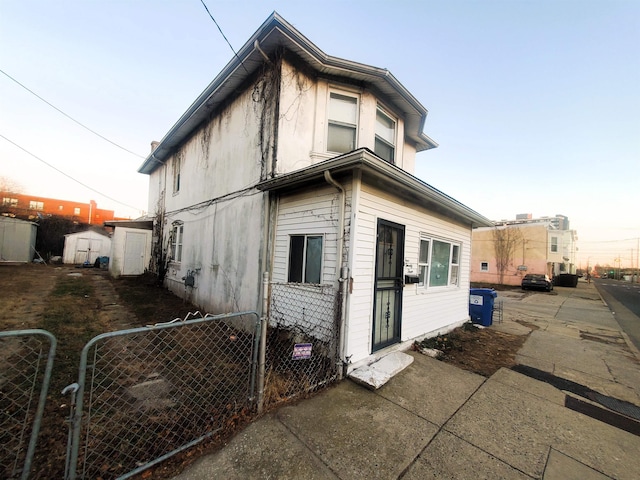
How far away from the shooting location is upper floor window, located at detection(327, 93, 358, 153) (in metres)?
5.84

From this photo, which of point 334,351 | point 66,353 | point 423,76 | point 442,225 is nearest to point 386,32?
point 423,76

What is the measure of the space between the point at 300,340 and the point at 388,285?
1906 mm

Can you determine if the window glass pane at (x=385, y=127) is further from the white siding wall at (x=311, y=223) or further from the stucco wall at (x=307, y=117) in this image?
the white siding wall at (x=311, y=223)

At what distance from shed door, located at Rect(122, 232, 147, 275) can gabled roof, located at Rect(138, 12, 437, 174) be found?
8.54 m

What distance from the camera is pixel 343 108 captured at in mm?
5941

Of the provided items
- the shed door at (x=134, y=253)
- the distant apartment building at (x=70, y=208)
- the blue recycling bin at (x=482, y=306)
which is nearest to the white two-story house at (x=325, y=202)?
the blue recycling bin at (x=482, y=306)

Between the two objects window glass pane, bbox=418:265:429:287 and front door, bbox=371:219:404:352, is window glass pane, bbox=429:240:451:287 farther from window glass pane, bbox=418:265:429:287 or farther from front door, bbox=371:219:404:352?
front door, bbox=371:219:404:352

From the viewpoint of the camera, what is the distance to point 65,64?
725 centimetres

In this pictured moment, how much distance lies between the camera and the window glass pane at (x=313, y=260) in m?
4.44

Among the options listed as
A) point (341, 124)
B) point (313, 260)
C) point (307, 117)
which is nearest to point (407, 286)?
point (313, 260)

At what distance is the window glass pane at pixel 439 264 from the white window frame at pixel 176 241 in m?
8.95

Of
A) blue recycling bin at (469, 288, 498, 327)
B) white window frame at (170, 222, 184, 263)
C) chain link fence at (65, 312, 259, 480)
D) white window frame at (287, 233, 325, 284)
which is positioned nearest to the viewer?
chain link fence at (65, 312, 259, 480)

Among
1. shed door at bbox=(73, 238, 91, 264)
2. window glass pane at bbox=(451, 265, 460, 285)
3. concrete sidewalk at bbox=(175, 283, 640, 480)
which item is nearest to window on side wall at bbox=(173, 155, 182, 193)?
concrete sidewalk at bbox=(175, 283, 640, 480)

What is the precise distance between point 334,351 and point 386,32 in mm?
7972
